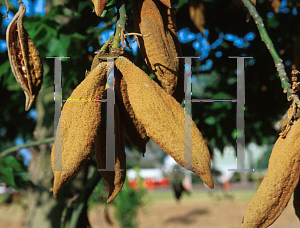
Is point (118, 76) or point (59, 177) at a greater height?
point (118, 76)

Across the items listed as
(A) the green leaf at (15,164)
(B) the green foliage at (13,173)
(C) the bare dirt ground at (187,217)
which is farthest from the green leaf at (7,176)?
(C) the bare dirt ground at (187,217)

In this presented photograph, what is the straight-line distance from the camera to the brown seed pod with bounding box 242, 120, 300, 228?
1.98 feet

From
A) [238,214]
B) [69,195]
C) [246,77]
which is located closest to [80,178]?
[69,195]

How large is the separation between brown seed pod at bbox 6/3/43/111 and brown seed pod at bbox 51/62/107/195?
0.43ft

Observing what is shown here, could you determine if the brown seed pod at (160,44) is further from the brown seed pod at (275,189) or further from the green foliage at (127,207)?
the green foliage at (127,207)

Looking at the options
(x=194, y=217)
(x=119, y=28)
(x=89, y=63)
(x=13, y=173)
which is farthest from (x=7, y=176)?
(x=194, y=217)

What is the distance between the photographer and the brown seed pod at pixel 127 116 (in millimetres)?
611

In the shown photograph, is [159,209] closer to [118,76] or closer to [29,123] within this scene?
[29,123]

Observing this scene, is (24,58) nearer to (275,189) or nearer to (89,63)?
(275,189)

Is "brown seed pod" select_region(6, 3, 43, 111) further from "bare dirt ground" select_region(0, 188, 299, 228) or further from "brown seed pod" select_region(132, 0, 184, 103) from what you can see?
"bare dirt ground" select_region(0, 188, 299, 228)

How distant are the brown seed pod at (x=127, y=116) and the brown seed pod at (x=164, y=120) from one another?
4 centimetres

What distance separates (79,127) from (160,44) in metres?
0.22

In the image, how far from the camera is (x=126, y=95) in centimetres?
61

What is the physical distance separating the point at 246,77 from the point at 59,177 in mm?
1584
